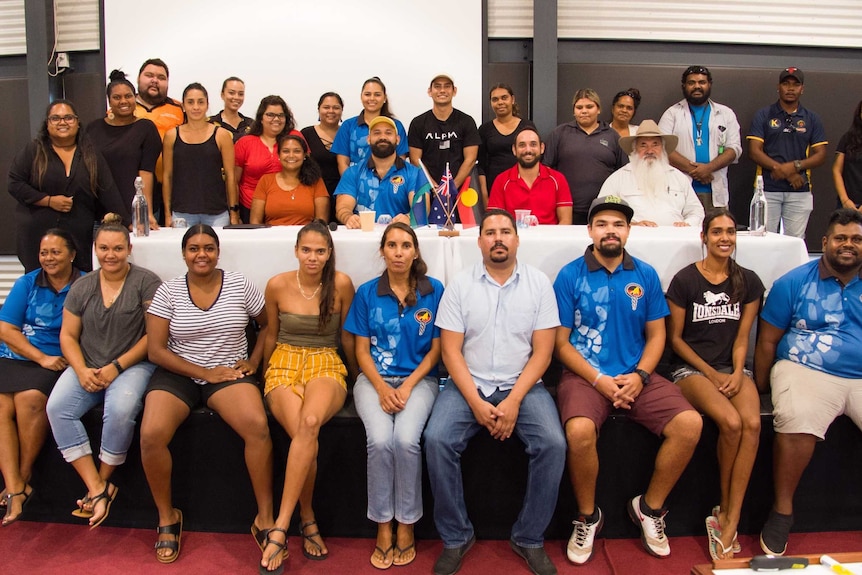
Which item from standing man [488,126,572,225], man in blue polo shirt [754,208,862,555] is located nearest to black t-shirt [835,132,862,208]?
standing man [488,126,572,225]

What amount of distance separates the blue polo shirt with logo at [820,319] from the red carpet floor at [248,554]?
71 centimetres

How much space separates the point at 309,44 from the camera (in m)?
5.43

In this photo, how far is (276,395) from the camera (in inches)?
Answer: 104

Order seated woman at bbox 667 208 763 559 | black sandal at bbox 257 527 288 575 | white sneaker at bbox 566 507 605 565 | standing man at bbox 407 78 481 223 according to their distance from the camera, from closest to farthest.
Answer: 1. black sandal at bbox 257 527 288 575
2. white sneaker at bbox 566 507 605 565
3. seated woman at bbox 667 208 763 559
4. standing man at bbox 407 78 481 223

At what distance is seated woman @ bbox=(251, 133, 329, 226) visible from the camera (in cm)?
381

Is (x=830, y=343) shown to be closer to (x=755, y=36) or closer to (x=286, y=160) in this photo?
(x=286, y=160)

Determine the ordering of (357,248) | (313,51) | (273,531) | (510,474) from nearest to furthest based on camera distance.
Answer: (273,531) < (510,474) < (357,248) < (313,51)

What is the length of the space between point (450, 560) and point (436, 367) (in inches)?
30.3

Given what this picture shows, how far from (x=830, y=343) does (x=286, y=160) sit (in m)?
2.84

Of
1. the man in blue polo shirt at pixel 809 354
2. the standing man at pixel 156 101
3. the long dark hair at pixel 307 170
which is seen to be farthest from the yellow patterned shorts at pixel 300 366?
the standing man at pixel 156 101

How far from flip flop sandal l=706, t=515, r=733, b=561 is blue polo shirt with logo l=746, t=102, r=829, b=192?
3.43 meters

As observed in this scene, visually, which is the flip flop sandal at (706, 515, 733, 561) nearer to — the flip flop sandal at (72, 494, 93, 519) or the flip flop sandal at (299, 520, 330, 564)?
the flip flop sandal at (299, 520, 330, 564)

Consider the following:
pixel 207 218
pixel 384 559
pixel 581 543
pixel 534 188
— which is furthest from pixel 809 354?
pixel 207 218

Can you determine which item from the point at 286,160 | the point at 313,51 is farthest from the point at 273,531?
the point at 313,51
